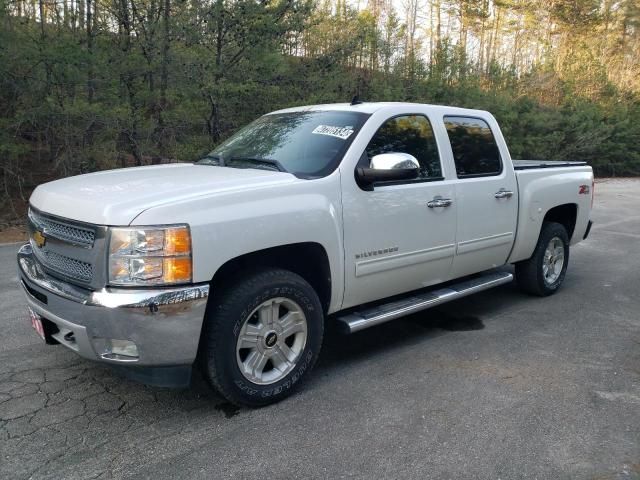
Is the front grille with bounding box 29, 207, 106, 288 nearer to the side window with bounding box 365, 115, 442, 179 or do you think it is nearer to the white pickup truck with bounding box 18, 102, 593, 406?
the white pickup truck with bounding box 18, 102, 593, 406

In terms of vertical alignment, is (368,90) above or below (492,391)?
above

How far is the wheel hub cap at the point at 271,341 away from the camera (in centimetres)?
337

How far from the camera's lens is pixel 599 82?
2775 cm

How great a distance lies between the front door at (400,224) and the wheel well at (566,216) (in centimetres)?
218

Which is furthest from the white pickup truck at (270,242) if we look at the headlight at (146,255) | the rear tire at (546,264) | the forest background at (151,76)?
the forest background at (151,76)

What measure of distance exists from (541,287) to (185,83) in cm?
908

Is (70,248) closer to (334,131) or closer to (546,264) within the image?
(334,131)

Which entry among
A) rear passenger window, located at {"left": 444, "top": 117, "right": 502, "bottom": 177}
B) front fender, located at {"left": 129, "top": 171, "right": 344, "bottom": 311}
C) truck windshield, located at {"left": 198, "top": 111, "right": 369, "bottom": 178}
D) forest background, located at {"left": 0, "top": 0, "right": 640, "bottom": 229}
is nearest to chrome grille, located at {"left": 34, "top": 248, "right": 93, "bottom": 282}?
front fender, located at {"left": 129, "top": 171, "right": 344, "bottom": 311}

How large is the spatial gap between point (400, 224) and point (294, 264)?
893 mm

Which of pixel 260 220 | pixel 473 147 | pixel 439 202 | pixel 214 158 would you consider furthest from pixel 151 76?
pixel 260 220

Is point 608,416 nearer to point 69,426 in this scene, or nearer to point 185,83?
point 69,426

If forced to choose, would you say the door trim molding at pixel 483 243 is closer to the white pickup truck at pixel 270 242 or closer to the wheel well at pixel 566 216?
the white pickup truck at pixel 270 242

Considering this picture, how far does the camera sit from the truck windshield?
388cm

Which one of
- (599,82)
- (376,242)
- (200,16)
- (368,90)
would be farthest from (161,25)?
(599,82)
